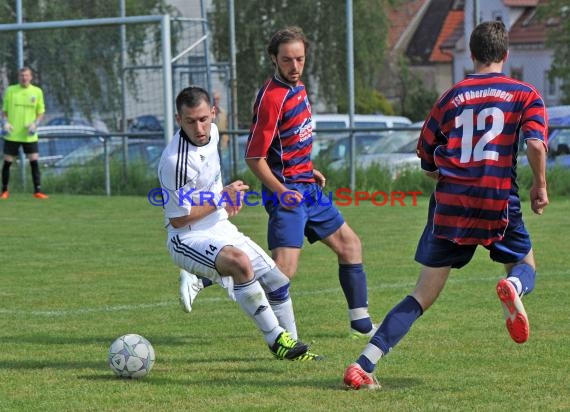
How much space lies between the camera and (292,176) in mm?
7078

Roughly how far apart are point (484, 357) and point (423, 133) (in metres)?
1.46

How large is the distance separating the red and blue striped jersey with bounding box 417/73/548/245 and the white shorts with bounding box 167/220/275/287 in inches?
50.9

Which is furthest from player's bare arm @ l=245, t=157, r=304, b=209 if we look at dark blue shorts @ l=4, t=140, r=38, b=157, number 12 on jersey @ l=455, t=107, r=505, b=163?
Answer: dark blue shorts @ l=4, t=140, r=38, b=157

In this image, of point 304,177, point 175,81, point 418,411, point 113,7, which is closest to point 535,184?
point 418,411

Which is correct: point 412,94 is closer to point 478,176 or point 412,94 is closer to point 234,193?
point 234,193

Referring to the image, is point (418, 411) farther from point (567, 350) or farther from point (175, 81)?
point (175, 81)

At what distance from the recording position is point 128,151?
20.5 metres

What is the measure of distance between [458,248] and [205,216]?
1.49 m

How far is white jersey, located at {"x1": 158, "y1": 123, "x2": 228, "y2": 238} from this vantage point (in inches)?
251

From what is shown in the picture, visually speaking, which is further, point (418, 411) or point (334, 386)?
point (334, 386)

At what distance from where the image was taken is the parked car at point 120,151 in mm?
20438

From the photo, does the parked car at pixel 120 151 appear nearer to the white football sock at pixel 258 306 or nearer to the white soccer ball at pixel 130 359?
the white football sock at pixel 258 306

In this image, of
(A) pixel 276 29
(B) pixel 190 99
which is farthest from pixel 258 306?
(A) pixel 276 29

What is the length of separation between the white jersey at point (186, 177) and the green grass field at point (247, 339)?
33.3 inches
